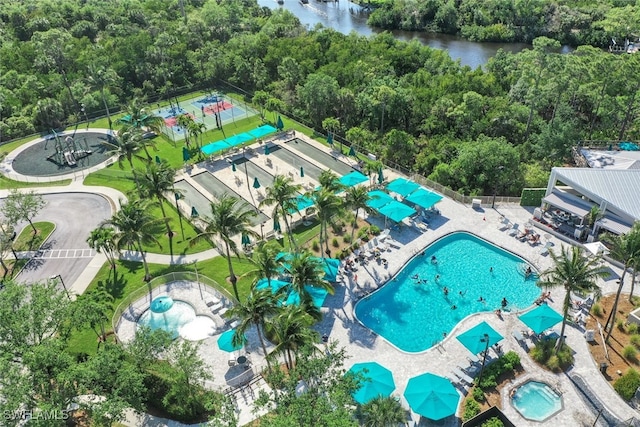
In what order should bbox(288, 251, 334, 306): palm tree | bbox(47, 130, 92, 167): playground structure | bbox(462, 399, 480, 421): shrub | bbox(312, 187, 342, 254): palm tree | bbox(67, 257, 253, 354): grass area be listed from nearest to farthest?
1. bbox(462, 399, 480, 421): shrub
2. bbox(288, 251, 334, 306): palm tree
3. bbox(312, 187, 342, 254): palm tree
4. bbox(67, 257, 253, 354): grass area
5. bbox(47, 130, 92, 167): playground structure

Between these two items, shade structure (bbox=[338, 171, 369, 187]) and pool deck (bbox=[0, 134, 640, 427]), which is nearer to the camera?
pool deck (bbox=[0, 134, 640, 427])

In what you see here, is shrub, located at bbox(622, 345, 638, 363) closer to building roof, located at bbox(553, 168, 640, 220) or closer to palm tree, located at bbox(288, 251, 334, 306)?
building roof, located at bbox(553, 168, 640, 220)

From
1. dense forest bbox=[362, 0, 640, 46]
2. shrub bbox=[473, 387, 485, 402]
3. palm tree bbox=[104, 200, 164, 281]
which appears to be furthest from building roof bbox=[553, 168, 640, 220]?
dense forest bbox=[362, 0, 640, 46]

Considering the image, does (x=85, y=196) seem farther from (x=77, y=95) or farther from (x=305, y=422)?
(x=305, y=422)

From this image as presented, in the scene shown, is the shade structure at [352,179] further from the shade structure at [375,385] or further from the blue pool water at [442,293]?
the shade structure at [375,385]

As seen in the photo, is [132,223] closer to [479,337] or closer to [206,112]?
[479,337]

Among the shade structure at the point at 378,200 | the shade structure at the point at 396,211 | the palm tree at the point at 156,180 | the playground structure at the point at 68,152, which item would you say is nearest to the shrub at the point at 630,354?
the shade structure at the point at 396,211
